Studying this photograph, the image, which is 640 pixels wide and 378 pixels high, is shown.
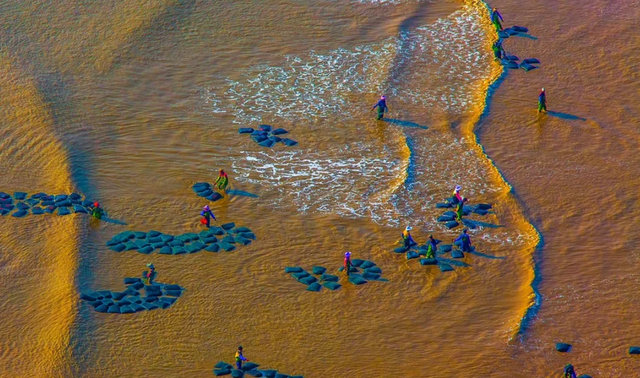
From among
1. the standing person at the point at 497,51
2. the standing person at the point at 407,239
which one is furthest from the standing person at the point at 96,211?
the standing person at the point at 497,51

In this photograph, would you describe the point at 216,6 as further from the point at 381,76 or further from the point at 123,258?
the point at 123,258

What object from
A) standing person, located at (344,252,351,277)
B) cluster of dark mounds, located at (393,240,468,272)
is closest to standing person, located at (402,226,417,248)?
cluster of dark mounds, located at (393,240,468,272)

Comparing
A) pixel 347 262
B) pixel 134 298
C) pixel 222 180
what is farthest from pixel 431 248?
pixel 134 298

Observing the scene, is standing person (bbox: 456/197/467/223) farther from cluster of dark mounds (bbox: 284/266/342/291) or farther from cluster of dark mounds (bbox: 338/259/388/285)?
cluster of dark mounds (bbox: 284/266/342/291)

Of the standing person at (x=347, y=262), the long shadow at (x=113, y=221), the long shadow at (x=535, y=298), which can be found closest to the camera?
the long shadow at (x=535, y=298)

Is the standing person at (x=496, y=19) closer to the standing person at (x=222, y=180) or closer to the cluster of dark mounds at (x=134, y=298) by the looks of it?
the standing person at (x=222, y=180)

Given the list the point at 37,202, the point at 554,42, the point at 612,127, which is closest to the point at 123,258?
the point at 37,202
